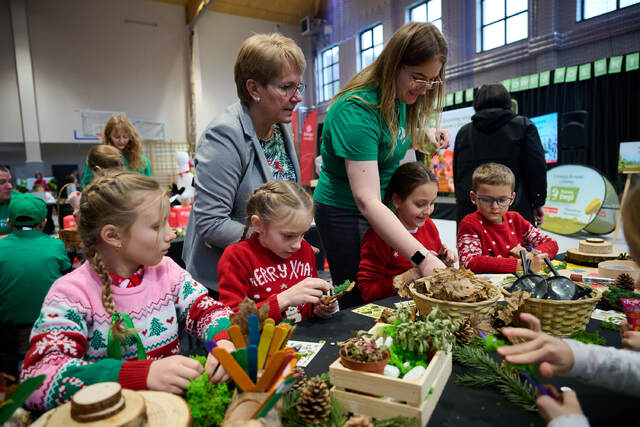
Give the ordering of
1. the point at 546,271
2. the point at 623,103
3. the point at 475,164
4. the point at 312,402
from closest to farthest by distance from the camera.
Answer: the point at 312,402, the point at 546,271, the point at 475,164, the point at 623,103

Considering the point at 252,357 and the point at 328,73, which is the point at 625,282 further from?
the point at 328,73

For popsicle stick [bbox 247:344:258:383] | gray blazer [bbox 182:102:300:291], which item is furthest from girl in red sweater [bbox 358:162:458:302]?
popsicle stick [bbox 247:344:258:383]

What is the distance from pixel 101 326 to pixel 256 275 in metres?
0.54

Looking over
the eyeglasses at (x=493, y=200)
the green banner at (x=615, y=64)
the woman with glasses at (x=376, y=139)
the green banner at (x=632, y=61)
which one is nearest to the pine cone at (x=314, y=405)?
the woman with glasses at (x=376, y=139)

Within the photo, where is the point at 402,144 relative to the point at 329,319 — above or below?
above

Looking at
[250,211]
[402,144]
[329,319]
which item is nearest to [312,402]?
[329,319]

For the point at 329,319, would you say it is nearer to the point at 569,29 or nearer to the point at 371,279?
the point at 371,279

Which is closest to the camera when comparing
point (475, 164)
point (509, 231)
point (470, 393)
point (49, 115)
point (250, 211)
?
point (470, 393)

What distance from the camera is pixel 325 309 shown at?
4.19 ft

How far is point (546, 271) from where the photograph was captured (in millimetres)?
1653

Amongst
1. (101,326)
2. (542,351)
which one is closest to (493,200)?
(542,351)

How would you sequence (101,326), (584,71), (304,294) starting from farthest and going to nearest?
(584,71) → (304,294) → (101,326)

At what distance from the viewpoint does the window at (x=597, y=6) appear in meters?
5.29

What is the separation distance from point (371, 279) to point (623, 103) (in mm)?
5774
